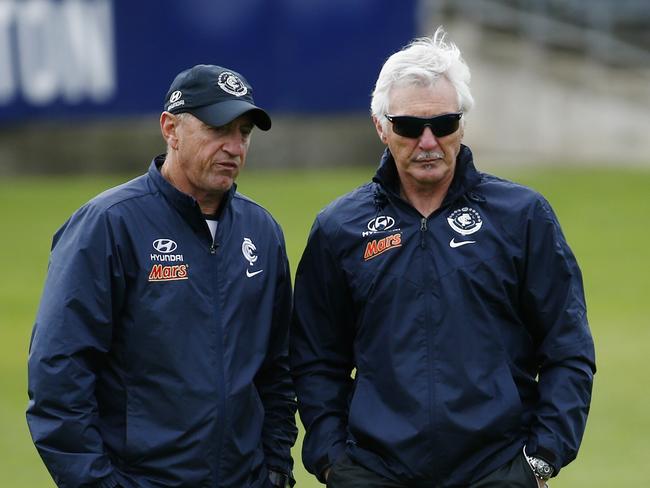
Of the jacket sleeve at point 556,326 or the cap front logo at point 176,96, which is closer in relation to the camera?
the jacket sleeve at point 556,326

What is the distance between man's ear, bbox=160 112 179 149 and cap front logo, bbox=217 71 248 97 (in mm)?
188

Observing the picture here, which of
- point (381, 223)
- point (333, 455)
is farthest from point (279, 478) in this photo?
point (381, 223)

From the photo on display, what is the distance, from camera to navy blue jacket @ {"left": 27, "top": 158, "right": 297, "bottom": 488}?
415cm

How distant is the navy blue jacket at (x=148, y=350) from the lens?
13.6 ft

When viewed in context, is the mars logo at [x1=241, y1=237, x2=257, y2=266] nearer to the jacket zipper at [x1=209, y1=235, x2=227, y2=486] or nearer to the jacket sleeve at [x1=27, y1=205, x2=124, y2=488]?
the jacket zipper at [x1=209, y1=235, x2=227, y2=486]

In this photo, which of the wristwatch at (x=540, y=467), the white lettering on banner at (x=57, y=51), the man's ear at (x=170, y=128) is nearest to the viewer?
the wristwatch at (x=540, y=467)

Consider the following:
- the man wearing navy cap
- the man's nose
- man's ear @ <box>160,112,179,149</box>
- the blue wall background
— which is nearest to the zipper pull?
the man's nose

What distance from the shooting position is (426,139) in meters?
4.29

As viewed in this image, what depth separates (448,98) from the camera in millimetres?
4312

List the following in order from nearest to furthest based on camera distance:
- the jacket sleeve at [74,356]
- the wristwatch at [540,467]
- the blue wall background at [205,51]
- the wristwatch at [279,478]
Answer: the jacket sleeve at [74,356] → the wristwatch at [540,467] → the wristwatch at [279,478] → the blue wall background at [205,51]

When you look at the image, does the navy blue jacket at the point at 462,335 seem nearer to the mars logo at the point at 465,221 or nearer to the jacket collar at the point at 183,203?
the mars logo at the point at 465,221

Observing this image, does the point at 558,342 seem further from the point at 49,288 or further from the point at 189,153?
the point at 49,288

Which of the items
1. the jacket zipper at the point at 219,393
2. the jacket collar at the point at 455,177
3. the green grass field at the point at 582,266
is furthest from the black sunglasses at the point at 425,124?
the green grass field at the point at 582,266

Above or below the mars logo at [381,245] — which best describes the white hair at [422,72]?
above
